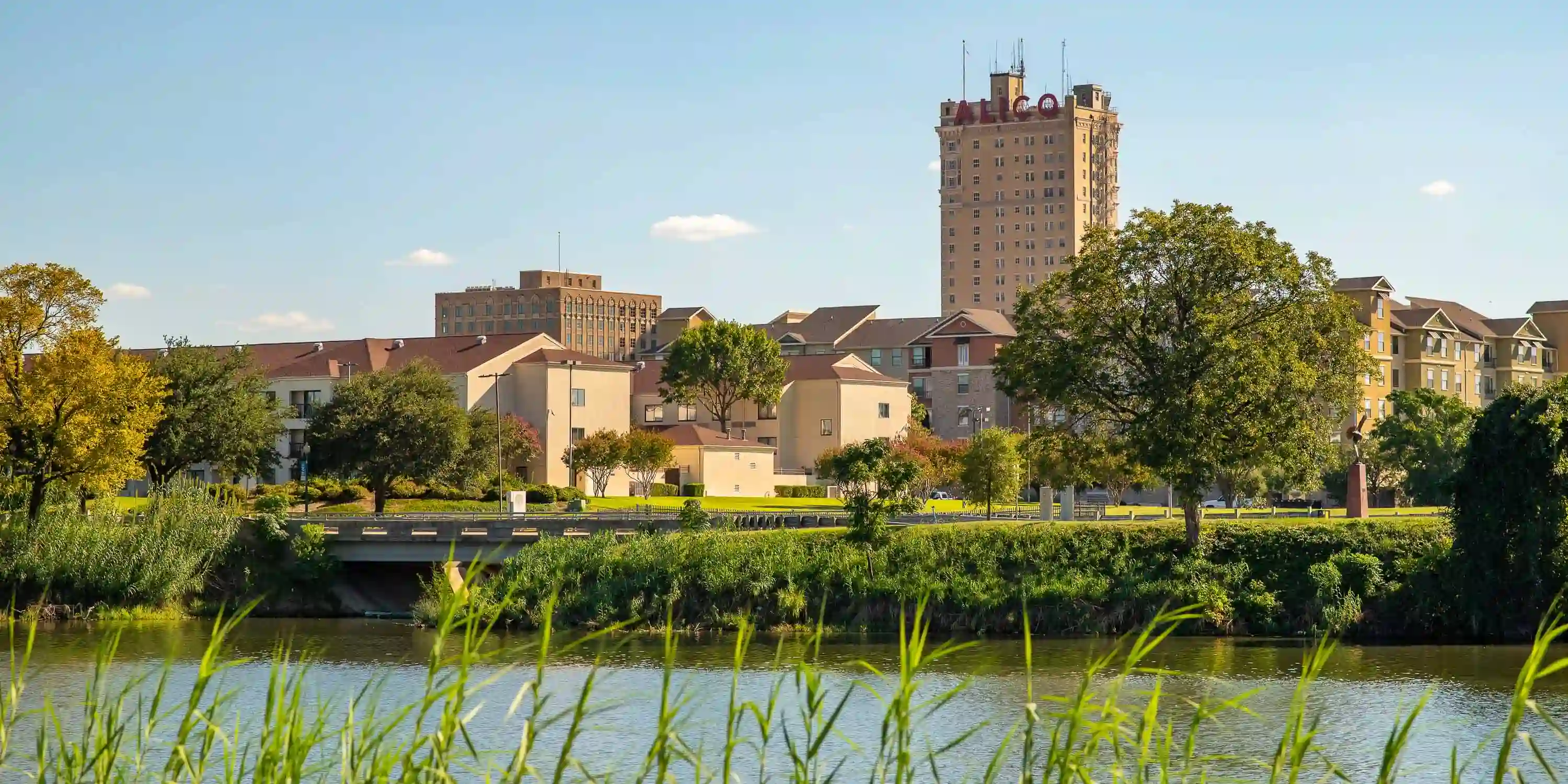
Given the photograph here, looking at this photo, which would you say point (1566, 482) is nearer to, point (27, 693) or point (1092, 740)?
point (27, 693)

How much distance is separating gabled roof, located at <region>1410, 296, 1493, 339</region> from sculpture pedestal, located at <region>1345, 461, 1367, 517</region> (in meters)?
65.0

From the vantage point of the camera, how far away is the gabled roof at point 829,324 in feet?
498

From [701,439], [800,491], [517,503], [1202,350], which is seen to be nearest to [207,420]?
[517,503]

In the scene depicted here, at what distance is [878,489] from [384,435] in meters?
35.1

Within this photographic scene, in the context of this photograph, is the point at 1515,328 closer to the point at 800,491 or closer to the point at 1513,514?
the point at 800,491

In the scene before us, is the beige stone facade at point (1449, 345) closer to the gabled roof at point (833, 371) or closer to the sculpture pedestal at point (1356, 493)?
the gabled roof at point (833, 371)

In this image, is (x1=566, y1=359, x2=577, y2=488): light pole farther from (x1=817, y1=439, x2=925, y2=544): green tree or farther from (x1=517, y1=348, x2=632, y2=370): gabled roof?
(x1=817, y1=439, x2=925, y2=544): green tree

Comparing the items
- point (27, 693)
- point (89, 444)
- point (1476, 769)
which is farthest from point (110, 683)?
point (1476, 769)

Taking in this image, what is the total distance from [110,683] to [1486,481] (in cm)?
3033

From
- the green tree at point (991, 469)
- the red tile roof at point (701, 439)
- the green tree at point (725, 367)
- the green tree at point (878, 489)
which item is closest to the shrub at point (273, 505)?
the green tree at point (878, 489)

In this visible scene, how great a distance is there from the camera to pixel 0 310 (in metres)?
53.2

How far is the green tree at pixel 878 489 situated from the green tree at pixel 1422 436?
1169 inches

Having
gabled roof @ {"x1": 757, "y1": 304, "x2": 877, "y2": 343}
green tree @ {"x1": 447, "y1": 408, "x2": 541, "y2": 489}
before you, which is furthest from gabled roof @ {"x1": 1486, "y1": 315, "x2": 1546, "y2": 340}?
green tree @ {"x1": 447, "y1": 408, "x2": 541, "y2": 489}

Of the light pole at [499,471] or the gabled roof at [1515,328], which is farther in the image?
the gabled roof at [1515,328]
